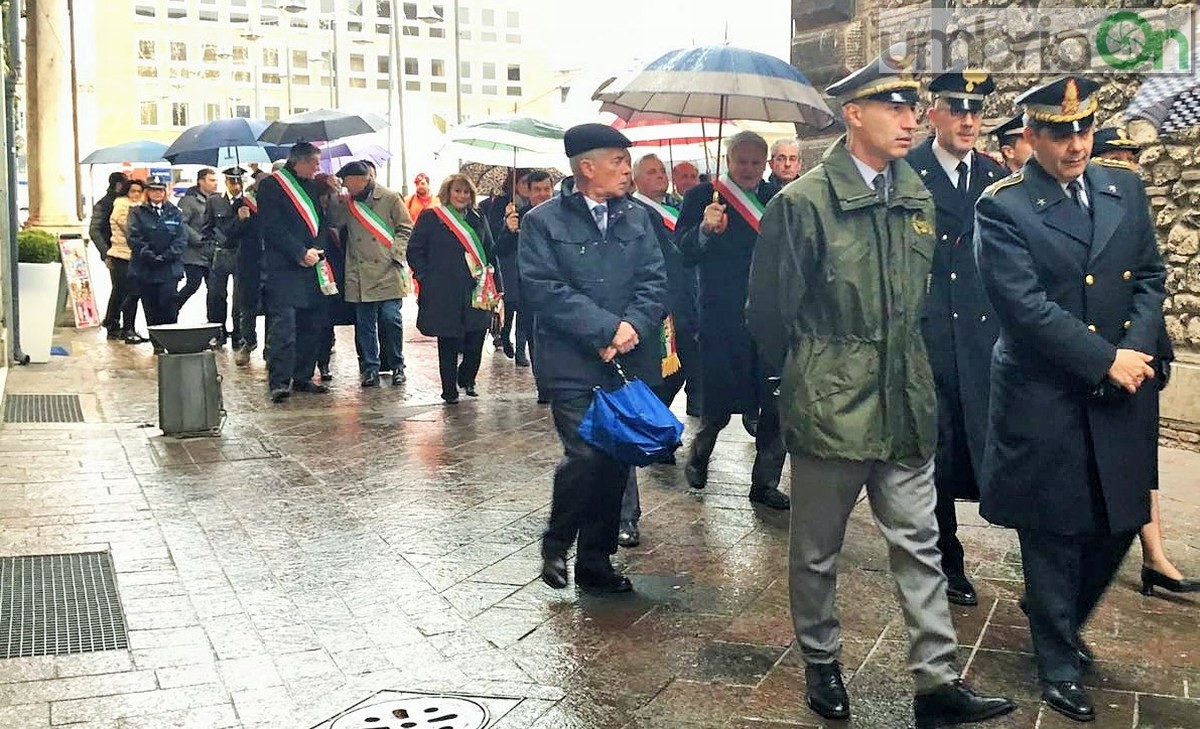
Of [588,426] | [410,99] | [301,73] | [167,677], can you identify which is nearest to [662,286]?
[588,426]

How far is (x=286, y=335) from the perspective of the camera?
10.9 m

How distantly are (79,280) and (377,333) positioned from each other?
6.17 m

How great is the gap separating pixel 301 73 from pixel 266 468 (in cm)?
9000

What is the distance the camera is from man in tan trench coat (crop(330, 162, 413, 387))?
38.4 feet

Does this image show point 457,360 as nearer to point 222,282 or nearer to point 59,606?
point 222,282

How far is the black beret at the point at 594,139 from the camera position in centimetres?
543

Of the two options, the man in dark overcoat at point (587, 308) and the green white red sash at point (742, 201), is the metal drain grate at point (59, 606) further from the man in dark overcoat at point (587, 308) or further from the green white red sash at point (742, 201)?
the green white red sash at point (742, 201)

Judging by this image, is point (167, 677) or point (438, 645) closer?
point (167, 677)

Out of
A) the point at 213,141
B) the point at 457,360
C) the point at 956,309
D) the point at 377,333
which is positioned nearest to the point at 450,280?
the point at 457,360

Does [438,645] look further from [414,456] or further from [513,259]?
[513,259]

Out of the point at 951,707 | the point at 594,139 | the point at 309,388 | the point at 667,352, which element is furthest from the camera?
the point at 309,388

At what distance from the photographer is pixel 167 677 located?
4.50 metres

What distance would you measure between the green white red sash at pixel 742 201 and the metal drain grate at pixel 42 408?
205 inches

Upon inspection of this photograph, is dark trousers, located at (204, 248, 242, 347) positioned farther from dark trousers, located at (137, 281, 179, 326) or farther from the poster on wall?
the poster on wall
